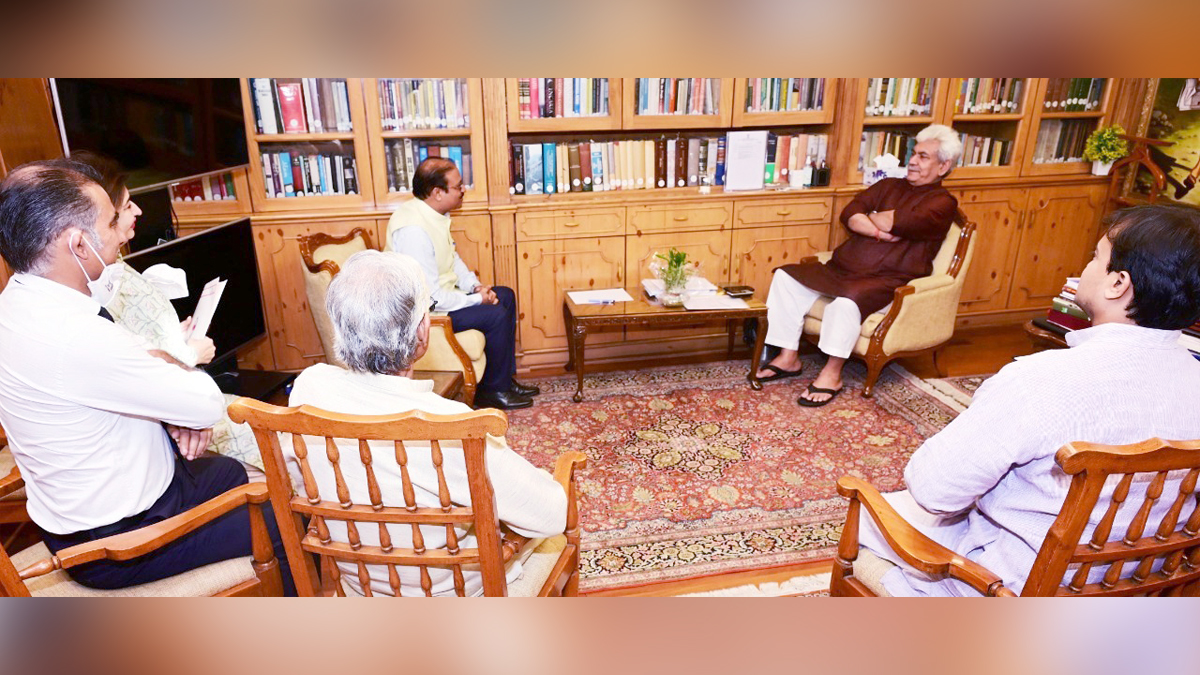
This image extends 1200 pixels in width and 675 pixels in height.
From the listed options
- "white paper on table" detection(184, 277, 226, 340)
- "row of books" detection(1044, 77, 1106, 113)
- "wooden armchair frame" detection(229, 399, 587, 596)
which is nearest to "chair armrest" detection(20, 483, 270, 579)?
"wooden armchair frame" detection(229, 399, 587, 596)

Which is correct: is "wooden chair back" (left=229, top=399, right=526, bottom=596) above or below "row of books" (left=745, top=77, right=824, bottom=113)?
below

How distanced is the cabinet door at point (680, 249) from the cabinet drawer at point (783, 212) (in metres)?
0.15

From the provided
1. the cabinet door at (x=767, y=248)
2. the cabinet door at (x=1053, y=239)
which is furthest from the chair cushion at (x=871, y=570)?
the cabinet door at (x=1053, y=239)

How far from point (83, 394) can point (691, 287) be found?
9.36 ft

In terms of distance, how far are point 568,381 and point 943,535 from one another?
2.44 metres

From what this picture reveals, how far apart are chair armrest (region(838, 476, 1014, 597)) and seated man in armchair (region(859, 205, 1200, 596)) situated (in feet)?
0.29

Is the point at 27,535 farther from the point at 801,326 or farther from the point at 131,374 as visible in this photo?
the point at 801,326

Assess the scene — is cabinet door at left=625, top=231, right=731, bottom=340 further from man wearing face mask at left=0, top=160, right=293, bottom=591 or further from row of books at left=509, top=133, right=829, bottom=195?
man wearing face mask at left=0, top=160, right=293, bottom=591

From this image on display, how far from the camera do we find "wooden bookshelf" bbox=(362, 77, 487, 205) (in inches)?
142

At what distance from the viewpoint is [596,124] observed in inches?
152

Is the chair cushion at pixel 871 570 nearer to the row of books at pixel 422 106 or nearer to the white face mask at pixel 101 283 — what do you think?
the white face mask at pixel 101 283

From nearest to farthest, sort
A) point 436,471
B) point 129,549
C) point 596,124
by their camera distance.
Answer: point 436,471, point 129,549, point 596,124
